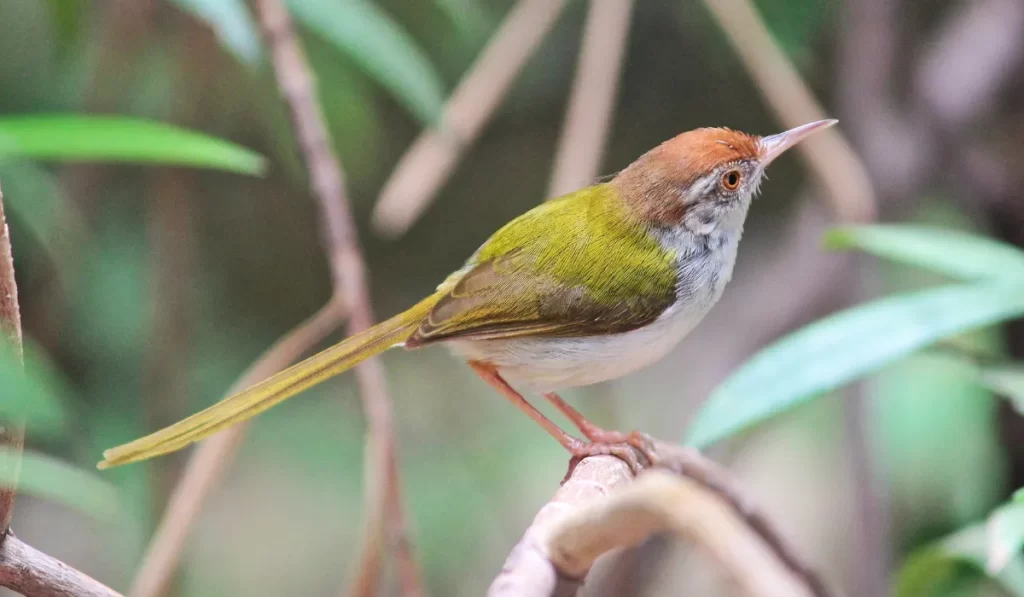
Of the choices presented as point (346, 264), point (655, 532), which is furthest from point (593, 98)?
point (655, 532)

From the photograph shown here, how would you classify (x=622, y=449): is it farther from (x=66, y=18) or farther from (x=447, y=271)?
(x=447, y=271)

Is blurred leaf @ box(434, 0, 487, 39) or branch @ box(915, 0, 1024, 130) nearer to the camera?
blurred leaf @ box(434, 0, 487, 39)

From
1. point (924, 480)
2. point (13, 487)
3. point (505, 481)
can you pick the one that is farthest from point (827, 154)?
point (13, 487)

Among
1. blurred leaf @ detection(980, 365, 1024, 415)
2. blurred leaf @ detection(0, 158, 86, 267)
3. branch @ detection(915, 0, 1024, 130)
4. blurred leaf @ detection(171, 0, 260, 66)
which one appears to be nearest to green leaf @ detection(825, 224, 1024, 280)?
blurred leaf @ detection(980, 365, 1024, 415)

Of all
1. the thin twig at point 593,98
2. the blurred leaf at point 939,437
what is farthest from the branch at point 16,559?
the blurred leaf at point 939,437

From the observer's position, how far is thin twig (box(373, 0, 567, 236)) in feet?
9.75

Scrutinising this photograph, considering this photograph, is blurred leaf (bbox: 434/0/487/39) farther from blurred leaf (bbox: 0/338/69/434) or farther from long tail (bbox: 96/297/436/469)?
blurred leaf (bbox: 0/338/69/434)

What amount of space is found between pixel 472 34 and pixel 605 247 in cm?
247

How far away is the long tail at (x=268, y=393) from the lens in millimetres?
1544

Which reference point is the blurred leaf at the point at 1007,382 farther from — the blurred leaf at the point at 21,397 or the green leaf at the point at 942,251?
the blurred leaf at the point at 21,397

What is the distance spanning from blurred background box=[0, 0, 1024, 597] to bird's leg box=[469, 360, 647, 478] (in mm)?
780

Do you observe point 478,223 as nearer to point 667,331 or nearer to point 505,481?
point 505,481

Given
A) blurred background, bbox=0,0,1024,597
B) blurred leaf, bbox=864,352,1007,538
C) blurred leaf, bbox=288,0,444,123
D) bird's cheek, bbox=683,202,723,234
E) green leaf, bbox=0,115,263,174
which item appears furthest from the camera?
blurred background, bbox=0,0,1024,597

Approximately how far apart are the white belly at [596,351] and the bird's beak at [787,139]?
368 mm
